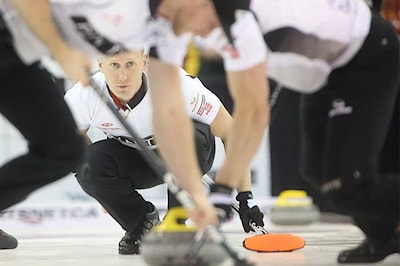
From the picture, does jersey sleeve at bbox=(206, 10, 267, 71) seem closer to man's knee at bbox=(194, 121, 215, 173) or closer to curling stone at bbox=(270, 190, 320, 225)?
man's knee at bbox=(194, 121, 215, 173)

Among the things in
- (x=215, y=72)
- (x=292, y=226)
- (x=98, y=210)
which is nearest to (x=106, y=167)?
(x=292, y=226)

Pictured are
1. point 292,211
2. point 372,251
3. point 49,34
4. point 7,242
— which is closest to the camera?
point 49,34

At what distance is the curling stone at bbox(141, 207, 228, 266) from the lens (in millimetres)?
2760

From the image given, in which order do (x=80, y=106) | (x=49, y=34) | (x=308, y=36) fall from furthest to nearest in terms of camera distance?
(x=80, y=106) < (x=308, y=36) < (x=49, y=34)

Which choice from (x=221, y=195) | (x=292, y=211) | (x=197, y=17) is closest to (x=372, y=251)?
(x=221, y=195)

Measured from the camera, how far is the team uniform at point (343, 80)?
9.43 ft

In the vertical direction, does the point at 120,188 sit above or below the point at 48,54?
below

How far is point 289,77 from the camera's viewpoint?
295cm

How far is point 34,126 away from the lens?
2836 millimetres

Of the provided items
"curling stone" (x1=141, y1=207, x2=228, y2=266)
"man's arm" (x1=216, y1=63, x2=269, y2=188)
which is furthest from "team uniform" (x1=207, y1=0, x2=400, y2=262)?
"curling stone" (x1=141, y1=207, x2=228, y2=266)

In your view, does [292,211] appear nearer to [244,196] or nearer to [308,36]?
[244,196]

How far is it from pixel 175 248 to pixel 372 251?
74cm

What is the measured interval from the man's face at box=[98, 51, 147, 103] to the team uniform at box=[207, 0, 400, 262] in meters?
1.11

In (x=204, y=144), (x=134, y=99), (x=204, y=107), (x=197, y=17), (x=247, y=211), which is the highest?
(x=197, y=17)
